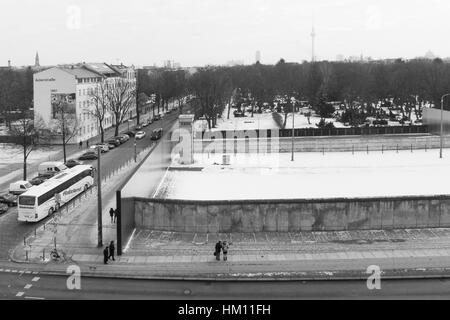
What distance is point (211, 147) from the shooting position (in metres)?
45.3

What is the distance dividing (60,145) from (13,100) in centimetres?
3053

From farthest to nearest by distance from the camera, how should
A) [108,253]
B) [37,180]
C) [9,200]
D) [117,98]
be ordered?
[117,98] → [37,180] → [9,200] → [108,253]

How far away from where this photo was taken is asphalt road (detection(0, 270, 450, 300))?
18031mm

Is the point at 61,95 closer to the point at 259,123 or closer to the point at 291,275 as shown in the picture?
the point at 259,123

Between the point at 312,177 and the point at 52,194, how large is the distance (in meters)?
14.7

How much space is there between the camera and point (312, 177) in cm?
3469

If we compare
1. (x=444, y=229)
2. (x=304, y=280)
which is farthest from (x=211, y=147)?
(x=304, y=280)

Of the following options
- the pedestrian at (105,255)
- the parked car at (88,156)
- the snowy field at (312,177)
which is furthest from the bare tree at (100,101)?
the pedestrian at (105,255)

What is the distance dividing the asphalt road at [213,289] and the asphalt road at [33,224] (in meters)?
4.05

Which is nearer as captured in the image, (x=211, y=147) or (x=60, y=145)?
(x=211, y=147)

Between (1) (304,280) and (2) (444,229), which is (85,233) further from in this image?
(2) (444,229)

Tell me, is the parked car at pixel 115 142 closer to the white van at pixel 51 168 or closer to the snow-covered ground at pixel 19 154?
the snow-covered ground at pixel 19 154

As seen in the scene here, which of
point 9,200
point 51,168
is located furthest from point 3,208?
point 51,168

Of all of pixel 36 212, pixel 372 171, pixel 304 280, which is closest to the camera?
pixel 304 280
